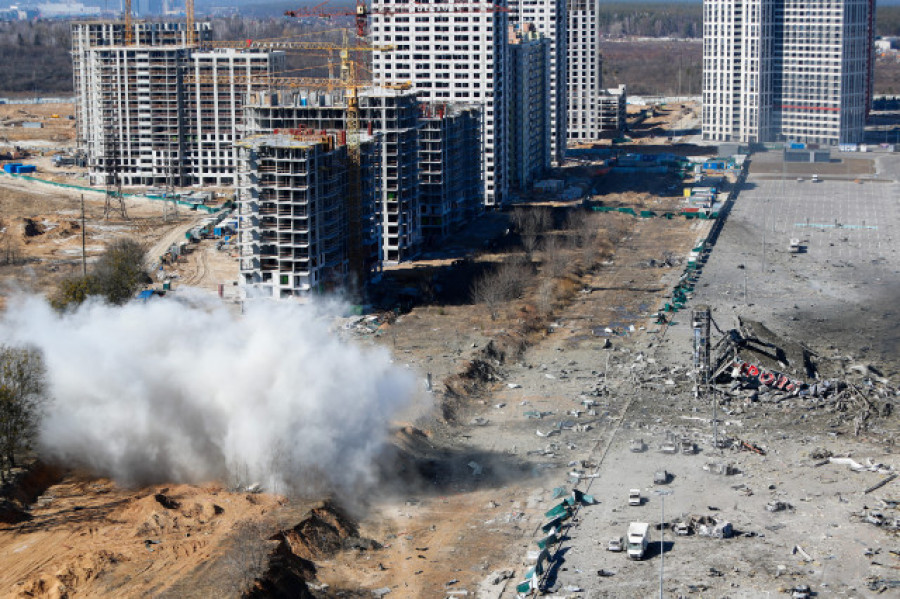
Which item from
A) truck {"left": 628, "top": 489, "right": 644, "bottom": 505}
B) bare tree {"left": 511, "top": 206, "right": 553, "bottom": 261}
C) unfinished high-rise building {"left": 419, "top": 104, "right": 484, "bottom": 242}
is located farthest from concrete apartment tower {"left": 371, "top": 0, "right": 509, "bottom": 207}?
truck {"left": 628, "top": 489, "right": 644, "bottom": 505}

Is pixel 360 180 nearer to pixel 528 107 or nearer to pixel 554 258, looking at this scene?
pixel 554 258

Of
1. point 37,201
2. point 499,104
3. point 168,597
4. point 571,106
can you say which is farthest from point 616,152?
point 168,597

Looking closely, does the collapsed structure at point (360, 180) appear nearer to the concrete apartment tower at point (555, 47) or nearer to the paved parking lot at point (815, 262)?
the paved parking lot at point (815, 262)

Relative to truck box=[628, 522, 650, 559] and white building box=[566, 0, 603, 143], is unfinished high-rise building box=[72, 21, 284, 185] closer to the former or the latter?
white building box=[566, 0, 603, 143]

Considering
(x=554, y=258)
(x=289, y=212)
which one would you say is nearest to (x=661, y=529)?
(x=289, y=212)

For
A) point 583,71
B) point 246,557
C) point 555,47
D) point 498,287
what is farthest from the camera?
point 583,71

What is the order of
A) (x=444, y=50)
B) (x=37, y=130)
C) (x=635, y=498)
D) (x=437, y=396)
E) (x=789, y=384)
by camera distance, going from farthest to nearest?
(x=37, y=130) → (x=444, y=50) → (x=789, y=384) → (x=437, y=396) → (x=635, y=498)
